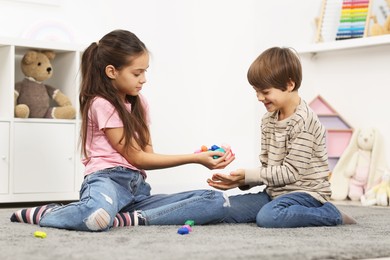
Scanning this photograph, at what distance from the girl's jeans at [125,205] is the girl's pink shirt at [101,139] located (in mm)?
23

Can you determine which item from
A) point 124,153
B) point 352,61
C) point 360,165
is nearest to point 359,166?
point 360,165

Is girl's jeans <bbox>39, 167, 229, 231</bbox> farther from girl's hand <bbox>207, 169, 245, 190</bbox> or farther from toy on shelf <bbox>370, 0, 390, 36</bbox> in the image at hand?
toy on shelf <bbox>370, 0, 390, 36</bbox>

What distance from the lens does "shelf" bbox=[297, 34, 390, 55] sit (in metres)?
2.89

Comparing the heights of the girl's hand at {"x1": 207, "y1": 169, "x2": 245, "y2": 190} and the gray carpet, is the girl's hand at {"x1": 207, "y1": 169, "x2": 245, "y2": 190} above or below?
above

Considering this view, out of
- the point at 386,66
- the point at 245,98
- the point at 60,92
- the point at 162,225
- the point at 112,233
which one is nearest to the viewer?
the point at 112,233

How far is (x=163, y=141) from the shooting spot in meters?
3.22

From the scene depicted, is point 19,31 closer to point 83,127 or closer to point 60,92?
point 60,92

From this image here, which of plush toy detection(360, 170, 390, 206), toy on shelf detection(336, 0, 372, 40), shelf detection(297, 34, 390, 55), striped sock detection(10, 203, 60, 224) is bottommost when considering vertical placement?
plush toy detection(360, 170, 390, 206)

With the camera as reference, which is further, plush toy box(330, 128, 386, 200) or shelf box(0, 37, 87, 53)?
plush toy box(330, 128, 386, 200)

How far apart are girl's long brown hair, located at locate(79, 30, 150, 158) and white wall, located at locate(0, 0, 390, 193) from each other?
4.19 ft

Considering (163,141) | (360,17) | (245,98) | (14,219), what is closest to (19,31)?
(163,141)

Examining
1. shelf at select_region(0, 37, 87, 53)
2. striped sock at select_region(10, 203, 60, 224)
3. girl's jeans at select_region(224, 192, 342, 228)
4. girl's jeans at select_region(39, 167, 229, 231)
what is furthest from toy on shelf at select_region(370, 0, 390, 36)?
striped sock at select_region(10, 203, 60, 224)

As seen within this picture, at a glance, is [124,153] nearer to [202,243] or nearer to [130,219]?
[130,219]

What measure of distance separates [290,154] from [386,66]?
56.3 inches
